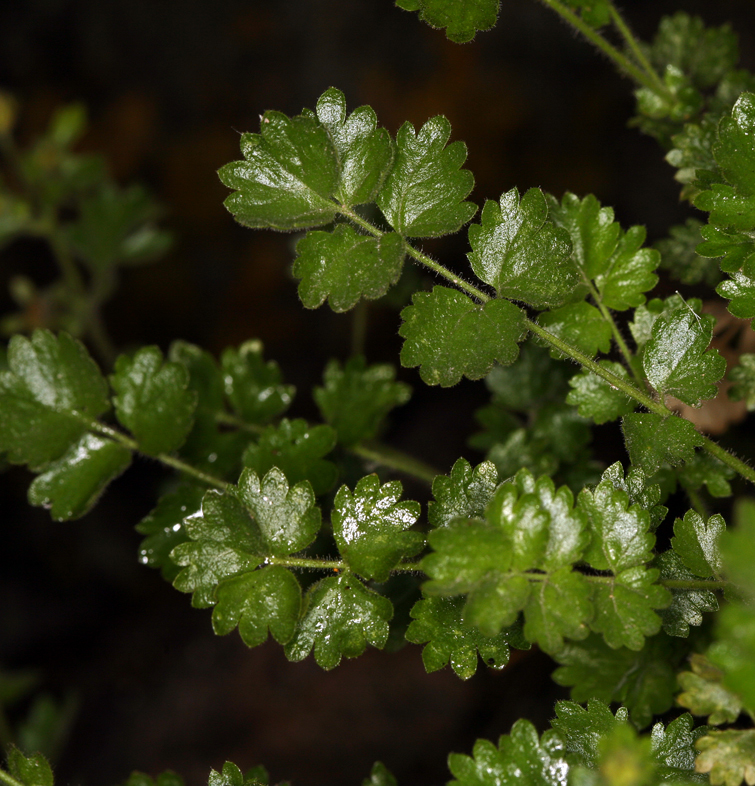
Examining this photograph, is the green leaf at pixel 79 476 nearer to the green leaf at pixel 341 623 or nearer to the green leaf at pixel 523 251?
the green leaf at pixel 341 623

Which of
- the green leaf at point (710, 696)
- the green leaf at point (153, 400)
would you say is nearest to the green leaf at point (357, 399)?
the green leaf at point (153, 400)

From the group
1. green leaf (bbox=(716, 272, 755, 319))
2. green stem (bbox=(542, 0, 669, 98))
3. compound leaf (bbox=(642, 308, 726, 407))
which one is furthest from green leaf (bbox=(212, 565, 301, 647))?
green stem (bbox=(542, 0, 669, 98))

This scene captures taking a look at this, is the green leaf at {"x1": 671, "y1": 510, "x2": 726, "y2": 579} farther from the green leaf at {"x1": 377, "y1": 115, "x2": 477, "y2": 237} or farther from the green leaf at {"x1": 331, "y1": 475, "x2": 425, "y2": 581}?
the green leaf at {"x1": 377, "y1": 115, "x2": 477, "y2": 237}

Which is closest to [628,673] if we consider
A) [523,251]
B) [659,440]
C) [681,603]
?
[681,603]

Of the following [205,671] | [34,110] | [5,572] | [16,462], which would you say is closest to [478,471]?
[16,462]

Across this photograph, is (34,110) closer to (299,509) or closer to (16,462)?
(16,462)

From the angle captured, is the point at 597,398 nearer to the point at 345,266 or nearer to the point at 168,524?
the point at 345,266

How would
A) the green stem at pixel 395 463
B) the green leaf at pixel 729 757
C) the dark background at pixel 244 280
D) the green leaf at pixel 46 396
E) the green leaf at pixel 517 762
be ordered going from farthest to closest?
the dark background at pixel 244 280
the green stem at pixel 395 463
the green leaf at pixel 46 396
the green leaf at pixel 517 762
the green leaf at pixel 729 757
